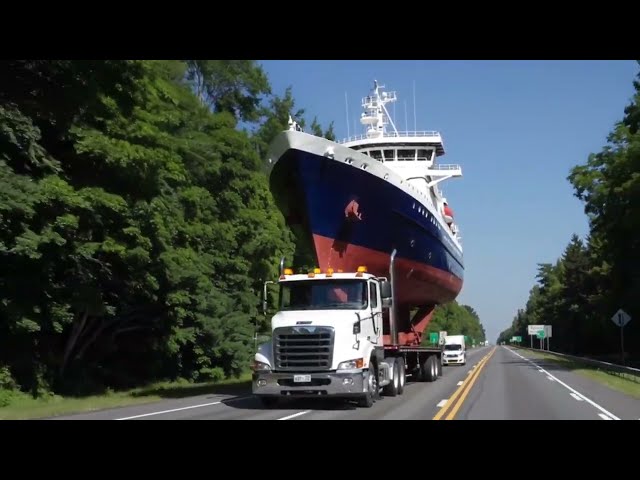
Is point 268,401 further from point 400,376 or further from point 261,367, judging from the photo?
point 400,376

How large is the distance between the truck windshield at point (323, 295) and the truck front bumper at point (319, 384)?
1.83 metres

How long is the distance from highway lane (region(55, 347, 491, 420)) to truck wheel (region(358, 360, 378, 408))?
0.20 metres

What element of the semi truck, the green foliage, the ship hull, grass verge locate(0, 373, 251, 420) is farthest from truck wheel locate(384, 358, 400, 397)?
the green foliage

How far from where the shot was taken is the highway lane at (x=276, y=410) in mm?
13828

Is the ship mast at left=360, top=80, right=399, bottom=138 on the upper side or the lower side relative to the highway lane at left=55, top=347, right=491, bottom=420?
upper

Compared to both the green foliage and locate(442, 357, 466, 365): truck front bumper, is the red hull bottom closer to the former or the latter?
the green foliage

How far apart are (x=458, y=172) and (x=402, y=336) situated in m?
14.1

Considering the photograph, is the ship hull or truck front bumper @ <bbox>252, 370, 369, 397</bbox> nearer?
truck front bumper @ <bbox>252, 370, 369, 397</bbox>

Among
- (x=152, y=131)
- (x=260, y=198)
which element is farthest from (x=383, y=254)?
(x=260, y=198)

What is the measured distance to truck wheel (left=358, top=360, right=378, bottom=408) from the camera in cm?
1576

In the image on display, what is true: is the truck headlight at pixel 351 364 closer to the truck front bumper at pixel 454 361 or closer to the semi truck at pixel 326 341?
the semi truck at pixel 326 341

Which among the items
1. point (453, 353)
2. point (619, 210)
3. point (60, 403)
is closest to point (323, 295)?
point (60, 403)

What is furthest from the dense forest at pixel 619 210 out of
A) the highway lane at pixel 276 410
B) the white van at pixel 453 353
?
the highway lane at pixel 276 410

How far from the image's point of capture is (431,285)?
28.9 meters
